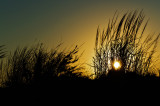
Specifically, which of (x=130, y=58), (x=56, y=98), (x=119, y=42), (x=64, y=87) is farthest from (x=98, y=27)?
(x=56, y=98)

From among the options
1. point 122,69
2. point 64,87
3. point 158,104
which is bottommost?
point 158,104

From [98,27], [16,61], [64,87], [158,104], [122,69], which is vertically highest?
[98,27]

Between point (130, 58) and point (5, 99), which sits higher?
point (130, 58)

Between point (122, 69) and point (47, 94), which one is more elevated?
point (122, 69)

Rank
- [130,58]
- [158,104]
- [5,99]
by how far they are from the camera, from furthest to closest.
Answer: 1. [130,58]
2. [5,99]
3. [158,104]

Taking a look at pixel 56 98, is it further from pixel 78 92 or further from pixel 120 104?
pixel 120 104

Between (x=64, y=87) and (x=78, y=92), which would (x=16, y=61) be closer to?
(x=64, y=87)

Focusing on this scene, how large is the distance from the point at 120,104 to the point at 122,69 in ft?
3.02

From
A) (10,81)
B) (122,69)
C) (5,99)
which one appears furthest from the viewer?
(10,81)

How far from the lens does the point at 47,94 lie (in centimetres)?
193

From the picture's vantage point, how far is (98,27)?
3143 mm

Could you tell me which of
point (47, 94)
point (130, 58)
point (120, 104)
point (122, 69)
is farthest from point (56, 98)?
point (130, 58)

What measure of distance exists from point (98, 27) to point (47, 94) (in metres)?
1.58

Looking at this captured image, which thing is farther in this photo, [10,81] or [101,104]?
[10,81]
